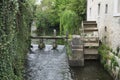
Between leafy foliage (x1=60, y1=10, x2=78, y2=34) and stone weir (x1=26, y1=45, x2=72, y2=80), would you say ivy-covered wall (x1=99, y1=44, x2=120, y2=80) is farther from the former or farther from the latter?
leafy foliage (x1=60, y1=10, x2=78, y2=34)

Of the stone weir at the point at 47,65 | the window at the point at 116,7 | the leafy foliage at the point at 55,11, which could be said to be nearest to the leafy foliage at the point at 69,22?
the leafy foliage at the point at 55,11

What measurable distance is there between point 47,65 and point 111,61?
3.89 meters

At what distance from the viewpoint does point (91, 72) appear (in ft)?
36.9

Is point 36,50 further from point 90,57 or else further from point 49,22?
point 49,22

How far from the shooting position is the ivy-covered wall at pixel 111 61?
931 cm

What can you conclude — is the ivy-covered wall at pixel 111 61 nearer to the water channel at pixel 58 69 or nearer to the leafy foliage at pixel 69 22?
the water channel at pixel 58 69

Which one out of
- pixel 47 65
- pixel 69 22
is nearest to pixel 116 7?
pixel 47 65

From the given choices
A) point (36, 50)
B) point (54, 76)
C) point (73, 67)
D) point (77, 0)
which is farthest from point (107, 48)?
point (77, 0)

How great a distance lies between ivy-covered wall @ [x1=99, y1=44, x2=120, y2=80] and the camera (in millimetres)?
9313

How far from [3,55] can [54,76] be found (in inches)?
215

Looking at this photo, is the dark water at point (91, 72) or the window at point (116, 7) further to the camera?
the dark water at point (91, 72)

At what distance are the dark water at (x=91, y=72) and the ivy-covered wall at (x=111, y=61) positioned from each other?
1.05 ft

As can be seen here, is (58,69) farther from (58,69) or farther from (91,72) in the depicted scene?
(91,72)

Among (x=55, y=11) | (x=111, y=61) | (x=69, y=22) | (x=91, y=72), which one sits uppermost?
(x=55, y=11)
